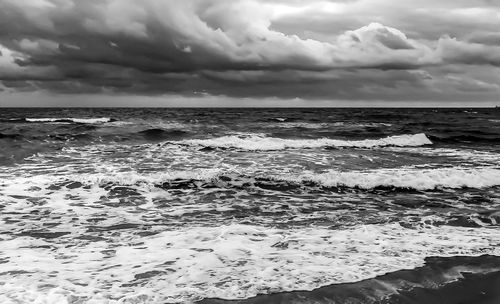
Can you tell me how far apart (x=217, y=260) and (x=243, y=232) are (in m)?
1.36

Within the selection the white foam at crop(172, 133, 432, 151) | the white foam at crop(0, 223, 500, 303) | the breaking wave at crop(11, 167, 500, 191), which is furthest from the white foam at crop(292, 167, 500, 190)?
the white foam at crop(172, 133, 432, 151)

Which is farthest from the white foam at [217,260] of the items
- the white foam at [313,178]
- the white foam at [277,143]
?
the white foam at [277,143]

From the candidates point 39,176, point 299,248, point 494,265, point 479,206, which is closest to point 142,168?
point 39,176

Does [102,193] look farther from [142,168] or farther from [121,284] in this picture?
[121,284]

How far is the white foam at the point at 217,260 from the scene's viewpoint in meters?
4.43

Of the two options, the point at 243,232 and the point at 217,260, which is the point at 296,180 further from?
the point at 217,260

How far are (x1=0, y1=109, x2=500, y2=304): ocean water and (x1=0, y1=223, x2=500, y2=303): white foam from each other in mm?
17

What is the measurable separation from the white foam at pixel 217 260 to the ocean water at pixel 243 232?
0.7 inches

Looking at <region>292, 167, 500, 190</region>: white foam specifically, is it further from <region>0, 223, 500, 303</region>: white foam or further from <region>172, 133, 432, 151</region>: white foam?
<region>172, 133, 432, 151</region>: white foam

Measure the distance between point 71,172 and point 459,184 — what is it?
435 inches

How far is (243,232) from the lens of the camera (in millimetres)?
6672

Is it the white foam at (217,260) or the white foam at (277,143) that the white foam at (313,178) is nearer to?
the white foam at (217,260)

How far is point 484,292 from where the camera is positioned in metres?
4.51

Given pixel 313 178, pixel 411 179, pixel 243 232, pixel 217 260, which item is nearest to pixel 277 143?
pixel 313 178
